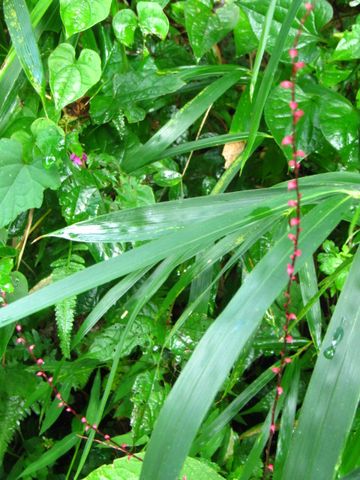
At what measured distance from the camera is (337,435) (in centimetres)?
56

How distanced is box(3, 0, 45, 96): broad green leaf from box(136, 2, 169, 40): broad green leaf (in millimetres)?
186

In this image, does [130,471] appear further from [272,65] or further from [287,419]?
[272,65]

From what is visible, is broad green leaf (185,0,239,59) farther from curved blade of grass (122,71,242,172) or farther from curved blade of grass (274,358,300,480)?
curved blade of grass (274,358,300,480)

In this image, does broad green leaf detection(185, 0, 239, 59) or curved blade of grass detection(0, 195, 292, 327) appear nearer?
curved blade of grass detection(0, 195, 292, 327)

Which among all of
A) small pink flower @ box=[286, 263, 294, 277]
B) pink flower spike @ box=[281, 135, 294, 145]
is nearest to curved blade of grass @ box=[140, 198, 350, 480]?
small pink flower @ box=[286, 263, 294, 277]

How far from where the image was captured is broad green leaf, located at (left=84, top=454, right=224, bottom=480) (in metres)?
0.90

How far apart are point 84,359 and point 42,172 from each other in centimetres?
37

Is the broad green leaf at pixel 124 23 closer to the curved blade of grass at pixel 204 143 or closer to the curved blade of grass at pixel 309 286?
the curved blade of grass at pixel 204 143

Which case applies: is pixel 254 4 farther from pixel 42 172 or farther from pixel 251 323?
pixel 251 323

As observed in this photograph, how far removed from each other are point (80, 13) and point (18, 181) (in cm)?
28

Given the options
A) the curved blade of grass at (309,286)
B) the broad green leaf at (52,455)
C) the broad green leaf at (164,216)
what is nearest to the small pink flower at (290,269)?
the broad green leaf at (164,216)

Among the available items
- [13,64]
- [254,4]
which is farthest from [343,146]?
[13,64]

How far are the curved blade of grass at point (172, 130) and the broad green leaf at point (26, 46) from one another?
0.21 m

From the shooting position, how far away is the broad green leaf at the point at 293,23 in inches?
43.9
